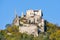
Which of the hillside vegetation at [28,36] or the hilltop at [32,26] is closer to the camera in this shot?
the hillside vegetation at [28,36]

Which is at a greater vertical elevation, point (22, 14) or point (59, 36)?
point (22, 14)

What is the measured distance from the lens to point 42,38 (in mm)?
54719

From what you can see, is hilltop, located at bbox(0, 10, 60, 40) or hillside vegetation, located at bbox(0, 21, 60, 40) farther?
hilltop, located at bbox(0, 10, 60, 40)

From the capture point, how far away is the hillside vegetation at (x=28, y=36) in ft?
181

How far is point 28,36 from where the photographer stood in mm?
55344

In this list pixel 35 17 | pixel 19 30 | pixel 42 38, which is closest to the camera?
pixel 42 38

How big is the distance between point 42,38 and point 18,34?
185 inches

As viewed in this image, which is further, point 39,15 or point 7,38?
point 39,15

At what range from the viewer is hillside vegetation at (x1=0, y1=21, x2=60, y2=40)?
55.1 m

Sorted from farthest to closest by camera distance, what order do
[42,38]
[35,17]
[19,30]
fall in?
[35,17]
[19,30]
[42,38]

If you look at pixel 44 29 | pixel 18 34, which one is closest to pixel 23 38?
pixel 18 34

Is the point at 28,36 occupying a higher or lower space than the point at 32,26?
lower

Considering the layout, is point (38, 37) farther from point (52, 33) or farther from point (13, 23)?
point (13, 23)

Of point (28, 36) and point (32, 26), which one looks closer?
point (28, 36)
